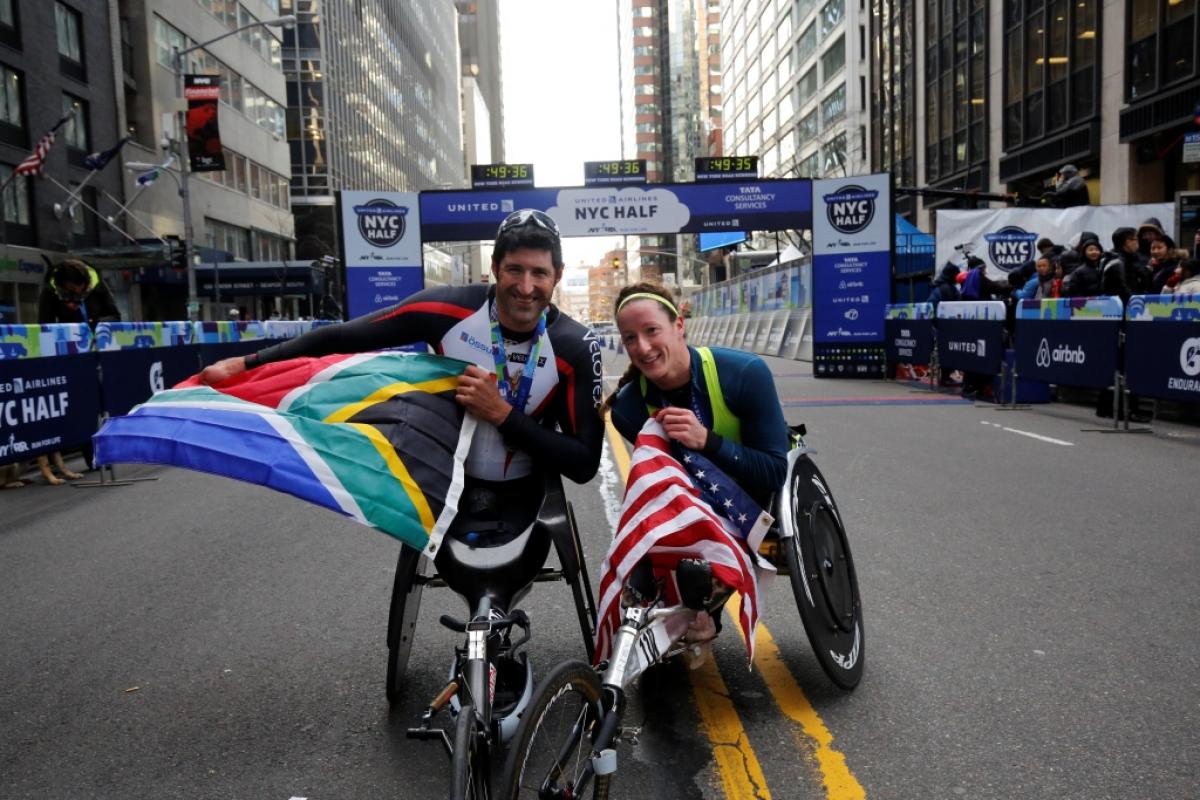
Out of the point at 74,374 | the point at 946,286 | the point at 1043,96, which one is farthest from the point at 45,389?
the point at 1043,96

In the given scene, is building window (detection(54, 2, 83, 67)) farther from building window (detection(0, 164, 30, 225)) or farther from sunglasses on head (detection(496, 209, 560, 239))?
sunglasses on head (detection(496, 209, 560, 239))

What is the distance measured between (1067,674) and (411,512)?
9.13ft

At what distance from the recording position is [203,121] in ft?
108

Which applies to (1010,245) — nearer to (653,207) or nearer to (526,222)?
(653,207)

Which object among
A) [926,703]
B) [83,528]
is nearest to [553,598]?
[926,703]

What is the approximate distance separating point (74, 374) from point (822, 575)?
9.84 metres

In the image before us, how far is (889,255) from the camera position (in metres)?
24.0

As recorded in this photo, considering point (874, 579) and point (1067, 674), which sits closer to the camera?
point (1067, 674)

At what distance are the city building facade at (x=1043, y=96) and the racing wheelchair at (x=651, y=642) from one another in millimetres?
18093

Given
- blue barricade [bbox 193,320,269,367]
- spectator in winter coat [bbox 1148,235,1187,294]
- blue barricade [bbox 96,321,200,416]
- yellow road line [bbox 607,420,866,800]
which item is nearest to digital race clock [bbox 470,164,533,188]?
blue barricade [bbox 193,320,269,367]

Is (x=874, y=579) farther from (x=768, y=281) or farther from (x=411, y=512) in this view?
(x=768, y=281)

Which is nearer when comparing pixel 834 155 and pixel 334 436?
pixel 334 436

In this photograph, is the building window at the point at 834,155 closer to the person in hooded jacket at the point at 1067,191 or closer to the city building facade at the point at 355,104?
the city building facade at the point at 355,104

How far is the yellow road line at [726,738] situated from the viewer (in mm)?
3174
